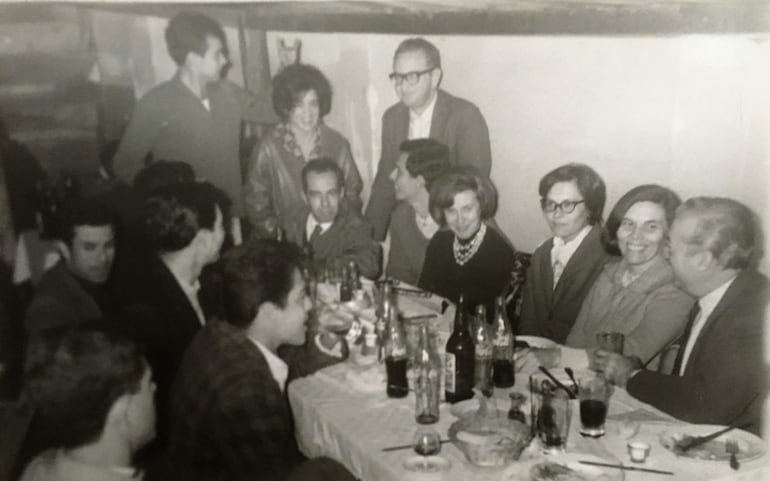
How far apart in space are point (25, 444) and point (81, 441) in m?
0.25

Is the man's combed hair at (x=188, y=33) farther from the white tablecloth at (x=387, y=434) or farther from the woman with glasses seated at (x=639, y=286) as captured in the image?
the woman with glasses seated at (x=639, y=286)

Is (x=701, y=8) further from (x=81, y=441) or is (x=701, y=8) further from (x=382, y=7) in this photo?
(x=81, y=441)

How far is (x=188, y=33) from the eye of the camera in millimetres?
Answer: 1428

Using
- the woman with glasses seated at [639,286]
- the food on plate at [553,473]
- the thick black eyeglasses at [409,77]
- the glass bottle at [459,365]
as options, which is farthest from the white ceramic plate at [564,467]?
the thick black eyeglasses at [409,77]

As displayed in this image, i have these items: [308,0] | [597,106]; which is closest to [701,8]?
[597,106]

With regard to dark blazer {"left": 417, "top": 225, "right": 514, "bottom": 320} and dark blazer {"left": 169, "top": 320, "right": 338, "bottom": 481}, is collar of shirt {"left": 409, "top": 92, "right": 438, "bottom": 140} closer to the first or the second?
dark blazer {"left": 417, "top": 225, "right": 514, "bottom": 320}

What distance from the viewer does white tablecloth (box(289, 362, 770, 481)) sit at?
1.19m

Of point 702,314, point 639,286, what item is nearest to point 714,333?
point 702,314

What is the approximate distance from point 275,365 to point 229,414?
0.42 ft

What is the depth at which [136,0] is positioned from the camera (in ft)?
4.49

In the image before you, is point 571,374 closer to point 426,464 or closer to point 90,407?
point 426,464

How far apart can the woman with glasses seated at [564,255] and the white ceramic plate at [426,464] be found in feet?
2.39

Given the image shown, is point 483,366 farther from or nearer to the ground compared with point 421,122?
nearer to the ground

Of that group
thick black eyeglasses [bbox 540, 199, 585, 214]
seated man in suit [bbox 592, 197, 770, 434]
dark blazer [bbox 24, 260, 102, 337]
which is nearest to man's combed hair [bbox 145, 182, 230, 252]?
dark blazer [bbox 24, 260, 102, 337]
